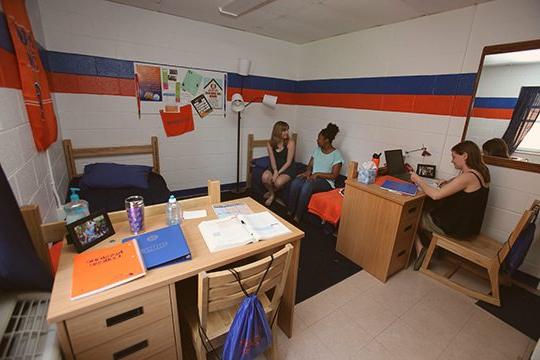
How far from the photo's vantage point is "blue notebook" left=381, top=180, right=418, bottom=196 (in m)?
2.13

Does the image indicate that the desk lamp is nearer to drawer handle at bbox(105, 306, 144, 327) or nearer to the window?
the window

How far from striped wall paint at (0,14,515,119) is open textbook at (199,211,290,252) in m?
2.28

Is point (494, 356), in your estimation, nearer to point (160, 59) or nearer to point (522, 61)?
point (522, 61)

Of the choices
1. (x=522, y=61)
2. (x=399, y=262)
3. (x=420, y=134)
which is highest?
(x=522, y=61)

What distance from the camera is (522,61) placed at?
81.3 inches

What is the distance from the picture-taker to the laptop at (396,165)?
106 inches

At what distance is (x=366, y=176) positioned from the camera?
2328 millimetres

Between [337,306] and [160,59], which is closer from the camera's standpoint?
[337,306]

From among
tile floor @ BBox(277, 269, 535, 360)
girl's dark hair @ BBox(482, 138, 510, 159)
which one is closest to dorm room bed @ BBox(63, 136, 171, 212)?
tile floor @ BBox(277, 269, 535, 360)

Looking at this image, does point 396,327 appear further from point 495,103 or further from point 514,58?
point 514,58

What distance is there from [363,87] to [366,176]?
5.02ft

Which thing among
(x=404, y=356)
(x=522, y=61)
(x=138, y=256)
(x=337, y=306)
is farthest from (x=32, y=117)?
(x=522, y=61)

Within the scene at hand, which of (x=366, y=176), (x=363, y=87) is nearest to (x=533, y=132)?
(x=366, y=176)

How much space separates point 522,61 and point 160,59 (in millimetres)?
3643
